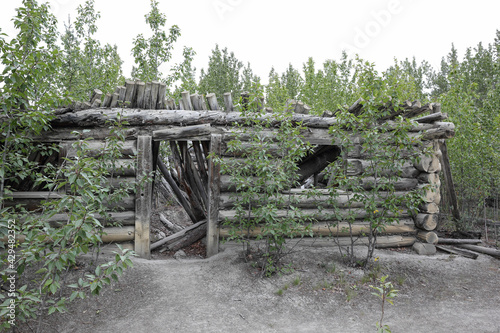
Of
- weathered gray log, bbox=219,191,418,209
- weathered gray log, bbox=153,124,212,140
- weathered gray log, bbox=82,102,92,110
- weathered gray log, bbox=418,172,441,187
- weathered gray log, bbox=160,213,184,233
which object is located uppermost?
weathered gray log, bbox=82,102,92,110

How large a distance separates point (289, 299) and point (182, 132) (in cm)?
333

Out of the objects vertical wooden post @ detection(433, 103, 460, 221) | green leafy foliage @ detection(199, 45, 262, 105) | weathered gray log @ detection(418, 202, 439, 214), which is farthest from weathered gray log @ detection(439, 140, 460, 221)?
green leafy foliage @ detection(199, 45, 262, 105)

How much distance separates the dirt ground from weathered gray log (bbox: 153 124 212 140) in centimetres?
218

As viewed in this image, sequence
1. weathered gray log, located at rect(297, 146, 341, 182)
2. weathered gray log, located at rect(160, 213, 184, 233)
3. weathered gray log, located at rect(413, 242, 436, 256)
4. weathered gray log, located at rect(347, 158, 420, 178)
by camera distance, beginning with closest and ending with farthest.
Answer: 1. weathered gray log, located at rect(347, 158, 420, 178)
2. weathered gray log, located at rect(413, 242, 436, 256)
3. weathered gray log, located at rect(297, 146, 341, 182)
4. weathered gray log, located at rect(160, 213, 184, 233)

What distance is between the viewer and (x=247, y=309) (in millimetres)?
3893

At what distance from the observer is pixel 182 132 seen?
532 centimetres

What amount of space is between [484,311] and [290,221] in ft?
9.60

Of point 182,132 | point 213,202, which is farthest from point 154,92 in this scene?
point 213,202

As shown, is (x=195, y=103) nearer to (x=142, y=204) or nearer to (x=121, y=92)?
(x=121, y=92)

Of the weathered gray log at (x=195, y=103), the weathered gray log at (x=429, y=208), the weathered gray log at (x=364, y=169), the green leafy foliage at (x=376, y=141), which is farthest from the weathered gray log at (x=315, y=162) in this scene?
the weathered gray log at (x=195, y=103)

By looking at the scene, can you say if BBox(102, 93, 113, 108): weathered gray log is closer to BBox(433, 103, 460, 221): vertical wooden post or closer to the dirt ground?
the dirt ground

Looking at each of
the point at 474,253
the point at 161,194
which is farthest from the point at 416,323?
the point at 161,194

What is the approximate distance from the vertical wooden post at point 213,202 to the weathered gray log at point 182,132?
0.20m

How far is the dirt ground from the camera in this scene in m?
3.54
